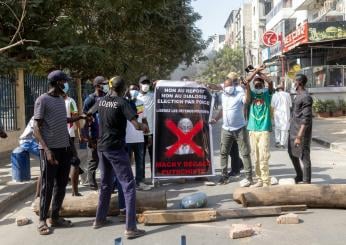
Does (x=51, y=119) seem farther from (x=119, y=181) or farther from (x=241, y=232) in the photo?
(x=241, y=232)

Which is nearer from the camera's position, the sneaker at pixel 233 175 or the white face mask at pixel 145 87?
the white face mask at pixel 145 87

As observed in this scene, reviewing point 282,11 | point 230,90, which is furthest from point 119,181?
point 282,11

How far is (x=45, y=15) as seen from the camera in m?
13.1

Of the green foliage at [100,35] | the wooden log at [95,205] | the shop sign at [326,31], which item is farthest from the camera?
the shop sign at [326,31]

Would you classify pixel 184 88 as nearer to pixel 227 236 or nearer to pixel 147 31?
pixel 227 236

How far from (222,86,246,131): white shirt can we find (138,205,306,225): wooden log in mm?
2253

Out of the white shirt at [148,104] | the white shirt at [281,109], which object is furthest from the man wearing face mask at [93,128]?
the white shirt at [281,109]

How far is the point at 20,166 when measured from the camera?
9.30 m

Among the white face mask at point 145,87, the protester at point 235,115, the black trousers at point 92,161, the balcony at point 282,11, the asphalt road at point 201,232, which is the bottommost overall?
the asphalt road at point 201,232

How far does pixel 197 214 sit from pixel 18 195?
135 inches

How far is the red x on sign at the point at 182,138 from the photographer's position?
8664 mm

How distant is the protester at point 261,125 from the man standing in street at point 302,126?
0.40m

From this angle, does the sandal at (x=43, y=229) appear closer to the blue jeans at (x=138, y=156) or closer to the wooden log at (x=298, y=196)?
the wooden log at (x=298, y=196)

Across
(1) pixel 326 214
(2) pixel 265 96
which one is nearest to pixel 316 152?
(2) pixel 265 96
